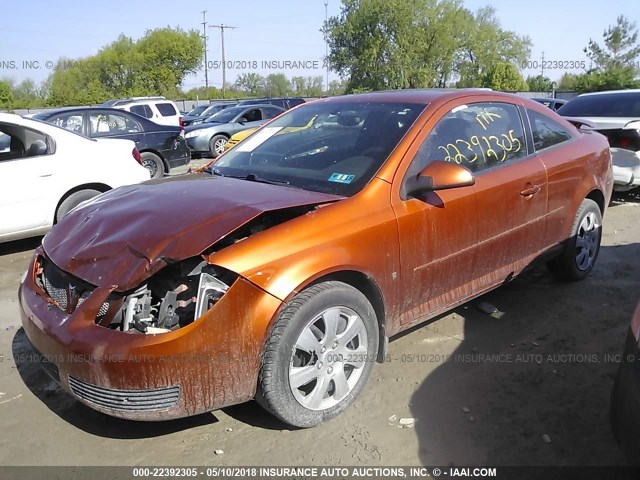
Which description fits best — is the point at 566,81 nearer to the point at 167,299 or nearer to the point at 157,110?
the point at 157,110

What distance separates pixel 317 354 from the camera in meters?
2.81

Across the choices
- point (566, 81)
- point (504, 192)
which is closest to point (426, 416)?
point (504, 192)

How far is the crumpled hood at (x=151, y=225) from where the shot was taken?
8.48 feet

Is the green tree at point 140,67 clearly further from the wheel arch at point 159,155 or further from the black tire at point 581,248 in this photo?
the black tire at point 581,248

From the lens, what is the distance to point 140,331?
2.51m

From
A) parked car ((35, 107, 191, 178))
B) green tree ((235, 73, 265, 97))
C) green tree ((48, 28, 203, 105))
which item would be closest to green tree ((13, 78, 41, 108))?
green tree ((48, 28, 203, 105))

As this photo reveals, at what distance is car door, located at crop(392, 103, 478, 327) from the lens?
3186 mm

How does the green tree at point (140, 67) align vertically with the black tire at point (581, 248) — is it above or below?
above

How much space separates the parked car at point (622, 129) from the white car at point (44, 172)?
6059mm

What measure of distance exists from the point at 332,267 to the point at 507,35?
67333 millimetres

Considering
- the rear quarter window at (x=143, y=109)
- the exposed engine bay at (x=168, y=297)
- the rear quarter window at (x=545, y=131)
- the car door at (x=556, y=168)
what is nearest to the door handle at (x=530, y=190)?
the car door at (x=556, y=168)

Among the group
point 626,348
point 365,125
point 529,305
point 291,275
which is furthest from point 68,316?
point 529,305

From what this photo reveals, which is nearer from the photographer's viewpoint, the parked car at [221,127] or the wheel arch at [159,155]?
the wheel arch at [159,155]

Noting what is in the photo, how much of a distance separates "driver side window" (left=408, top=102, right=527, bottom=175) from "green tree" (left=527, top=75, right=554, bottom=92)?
173 feet
